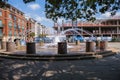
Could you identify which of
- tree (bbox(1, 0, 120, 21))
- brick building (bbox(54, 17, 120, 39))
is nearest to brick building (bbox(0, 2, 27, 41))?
brick building (bbox(54, 17, 120, 39))

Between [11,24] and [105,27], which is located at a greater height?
[11,24]

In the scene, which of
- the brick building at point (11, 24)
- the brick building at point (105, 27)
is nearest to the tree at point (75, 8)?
the brick building at point (11, 24)

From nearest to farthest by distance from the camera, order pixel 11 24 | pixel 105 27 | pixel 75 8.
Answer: pixel 75 8, pixel 11 24, pixel 105 27

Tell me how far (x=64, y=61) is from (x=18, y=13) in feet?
251

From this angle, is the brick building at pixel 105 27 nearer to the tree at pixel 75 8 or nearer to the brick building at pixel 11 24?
the brick building at pixel 11 24

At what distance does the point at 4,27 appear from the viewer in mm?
75312

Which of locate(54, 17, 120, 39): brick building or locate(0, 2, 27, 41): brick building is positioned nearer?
locate(0, 2, 27, 41): brick building

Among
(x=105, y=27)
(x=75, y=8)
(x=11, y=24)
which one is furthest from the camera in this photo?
(x=105, y=27)

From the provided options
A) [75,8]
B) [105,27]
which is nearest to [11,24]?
[105,27]

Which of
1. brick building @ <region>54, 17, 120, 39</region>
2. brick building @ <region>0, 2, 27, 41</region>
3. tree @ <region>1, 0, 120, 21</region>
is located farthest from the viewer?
brick building @ <region>54, 17, 120, 39</region>

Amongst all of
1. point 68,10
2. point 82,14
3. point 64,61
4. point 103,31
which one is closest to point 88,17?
point 82,14

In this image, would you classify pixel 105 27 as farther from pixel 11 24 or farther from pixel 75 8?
pixel 75 8

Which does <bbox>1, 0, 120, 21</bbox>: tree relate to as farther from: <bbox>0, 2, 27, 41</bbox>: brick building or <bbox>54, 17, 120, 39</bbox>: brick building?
<bbox>54, 17, 120, 39</bbox>: brick building

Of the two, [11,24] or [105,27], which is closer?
[11,24]
